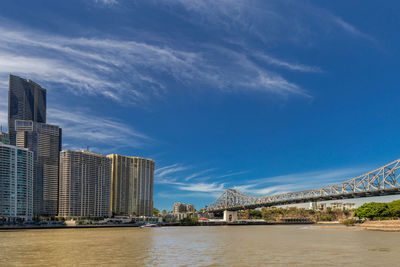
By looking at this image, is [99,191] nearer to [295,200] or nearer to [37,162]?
[37,162]

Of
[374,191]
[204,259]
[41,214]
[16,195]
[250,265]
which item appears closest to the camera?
[250,265]

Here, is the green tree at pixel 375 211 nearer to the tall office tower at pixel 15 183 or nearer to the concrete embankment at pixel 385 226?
the concrete embankment at pixel 385 226

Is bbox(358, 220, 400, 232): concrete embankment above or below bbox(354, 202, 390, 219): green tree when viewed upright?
below

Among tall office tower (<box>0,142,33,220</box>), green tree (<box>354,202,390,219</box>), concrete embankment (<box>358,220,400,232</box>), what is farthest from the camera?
tall office tower (<box>0,142,33,220</box>)

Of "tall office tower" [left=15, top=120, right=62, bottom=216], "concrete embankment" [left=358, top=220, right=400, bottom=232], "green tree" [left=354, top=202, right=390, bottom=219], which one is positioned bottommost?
"concrete embankment" [left=358, top=220, right=400, bottom=232]

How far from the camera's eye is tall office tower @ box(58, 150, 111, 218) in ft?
594

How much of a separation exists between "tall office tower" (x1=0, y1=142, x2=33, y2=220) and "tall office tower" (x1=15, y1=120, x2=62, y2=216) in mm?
28260

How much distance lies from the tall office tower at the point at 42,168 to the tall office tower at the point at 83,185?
26.8 ft

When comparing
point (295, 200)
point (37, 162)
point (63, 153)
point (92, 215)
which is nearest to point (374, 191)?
point (295, 200)

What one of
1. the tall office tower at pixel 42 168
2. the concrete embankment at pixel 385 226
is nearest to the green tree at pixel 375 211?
the concrete embankment at pixel 385 226

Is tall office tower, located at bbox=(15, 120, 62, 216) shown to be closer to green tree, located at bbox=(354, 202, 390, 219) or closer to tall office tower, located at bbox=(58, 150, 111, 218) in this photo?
tall office tower, located at bbox=(58, 150, 111, 218)

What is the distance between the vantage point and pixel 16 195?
149 meters

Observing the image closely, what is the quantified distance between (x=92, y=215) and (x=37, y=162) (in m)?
36.6

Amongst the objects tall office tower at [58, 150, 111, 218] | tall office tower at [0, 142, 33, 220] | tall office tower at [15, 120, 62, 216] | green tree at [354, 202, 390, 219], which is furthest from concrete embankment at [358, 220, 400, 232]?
tall office tower at [15, 120, 62, 216]
